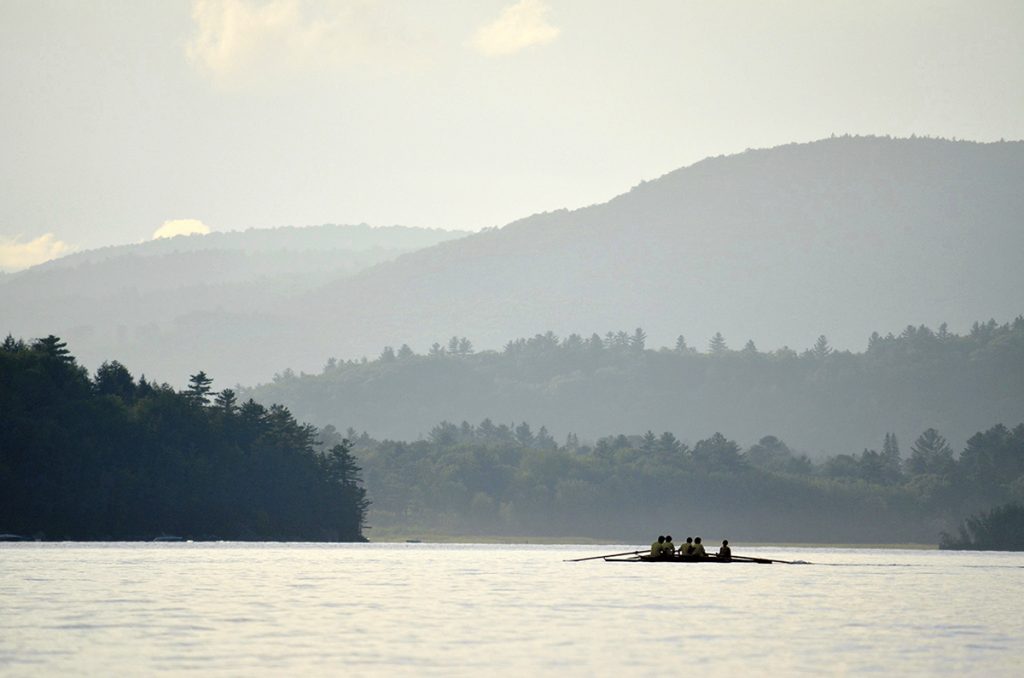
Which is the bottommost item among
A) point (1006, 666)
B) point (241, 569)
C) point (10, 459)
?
→ point (1006, 666)

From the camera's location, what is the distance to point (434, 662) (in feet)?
179

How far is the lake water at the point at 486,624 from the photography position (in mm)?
54469

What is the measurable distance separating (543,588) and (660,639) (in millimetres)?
35330

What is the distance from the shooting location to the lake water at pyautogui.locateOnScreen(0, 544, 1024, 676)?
54469mm

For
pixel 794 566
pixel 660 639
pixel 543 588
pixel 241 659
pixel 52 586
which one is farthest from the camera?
pixel 794 566

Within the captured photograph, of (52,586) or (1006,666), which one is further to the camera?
(52,586)

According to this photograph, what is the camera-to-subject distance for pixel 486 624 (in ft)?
225

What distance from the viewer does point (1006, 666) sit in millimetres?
55250

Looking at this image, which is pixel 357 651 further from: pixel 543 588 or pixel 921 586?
pixel 921 586

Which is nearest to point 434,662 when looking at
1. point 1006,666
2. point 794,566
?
point 1006,666

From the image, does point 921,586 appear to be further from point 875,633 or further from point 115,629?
point 115,629

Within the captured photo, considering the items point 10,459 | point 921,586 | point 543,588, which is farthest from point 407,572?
point 10,459

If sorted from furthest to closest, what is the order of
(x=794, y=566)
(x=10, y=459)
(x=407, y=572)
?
(x=10, y=459) < (x=794, y=566) < (x=407, y=572)

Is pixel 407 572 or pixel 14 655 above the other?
pixel 407 572
